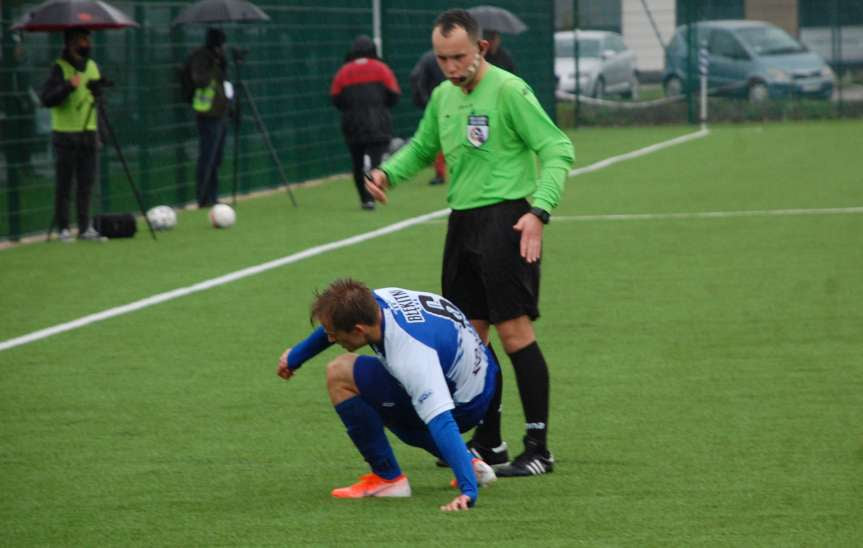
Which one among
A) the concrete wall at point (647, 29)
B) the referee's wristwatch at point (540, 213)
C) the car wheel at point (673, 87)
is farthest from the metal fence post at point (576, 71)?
the referee's wristwatch at point (540, 213)

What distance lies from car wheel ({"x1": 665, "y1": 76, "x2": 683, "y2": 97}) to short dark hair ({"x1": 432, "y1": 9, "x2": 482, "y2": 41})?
28989 mm

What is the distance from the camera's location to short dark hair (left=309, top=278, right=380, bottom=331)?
224 inches

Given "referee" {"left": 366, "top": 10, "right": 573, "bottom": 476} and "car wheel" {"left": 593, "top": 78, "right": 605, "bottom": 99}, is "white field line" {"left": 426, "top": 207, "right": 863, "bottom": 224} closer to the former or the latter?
"referee" {"left": 366, "top": 10, "right": 573, "bottom": 476}

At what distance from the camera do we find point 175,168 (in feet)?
63.6

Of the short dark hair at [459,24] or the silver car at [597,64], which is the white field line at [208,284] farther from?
the silver car at [597,64]

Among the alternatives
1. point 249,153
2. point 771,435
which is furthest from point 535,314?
point 249,153

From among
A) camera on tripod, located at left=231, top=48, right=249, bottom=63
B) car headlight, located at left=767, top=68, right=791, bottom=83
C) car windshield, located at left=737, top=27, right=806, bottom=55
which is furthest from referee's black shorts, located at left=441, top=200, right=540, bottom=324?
car windshield, located at left=737, top=27, right=806, bottom=55

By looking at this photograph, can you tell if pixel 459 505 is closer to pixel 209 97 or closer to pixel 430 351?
pixel 430 351

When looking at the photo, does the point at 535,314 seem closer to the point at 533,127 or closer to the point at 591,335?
the point at 533,127

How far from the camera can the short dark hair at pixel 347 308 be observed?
5.69 metres

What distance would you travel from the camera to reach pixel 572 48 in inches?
1442

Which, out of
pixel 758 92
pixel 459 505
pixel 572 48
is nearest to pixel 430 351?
pixel 459 505

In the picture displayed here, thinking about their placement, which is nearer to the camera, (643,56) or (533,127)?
(533,127)

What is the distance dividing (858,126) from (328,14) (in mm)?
12440
